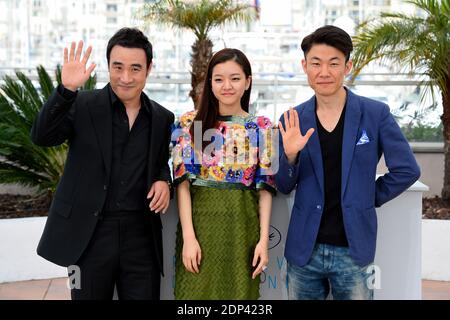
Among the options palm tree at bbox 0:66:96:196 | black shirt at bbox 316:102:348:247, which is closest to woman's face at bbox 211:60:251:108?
black shirt at bbox 316:102:348:247

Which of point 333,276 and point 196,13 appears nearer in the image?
point 333,276

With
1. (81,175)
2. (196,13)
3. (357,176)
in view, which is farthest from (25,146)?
(357,176)

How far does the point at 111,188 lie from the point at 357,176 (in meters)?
0.92

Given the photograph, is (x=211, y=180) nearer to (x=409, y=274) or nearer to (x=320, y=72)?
(x=320, y=72)

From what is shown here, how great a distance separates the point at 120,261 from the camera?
2221mm

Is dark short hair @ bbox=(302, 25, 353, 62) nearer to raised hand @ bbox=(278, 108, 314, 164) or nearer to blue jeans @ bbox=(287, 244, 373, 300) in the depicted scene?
raised hand @ bbox=(278, 108, 314, 164)

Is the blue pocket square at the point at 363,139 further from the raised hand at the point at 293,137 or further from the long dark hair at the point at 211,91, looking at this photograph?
the long dark hair at the point at 211,91

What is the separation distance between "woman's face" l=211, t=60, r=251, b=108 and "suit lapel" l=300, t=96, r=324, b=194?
10.5 inches

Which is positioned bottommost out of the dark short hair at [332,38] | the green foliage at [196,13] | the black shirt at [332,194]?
the black shirt at [332,194]

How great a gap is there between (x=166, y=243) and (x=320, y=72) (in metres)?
1.00

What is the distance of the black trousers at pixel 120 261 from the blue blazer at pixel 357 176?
0.56m

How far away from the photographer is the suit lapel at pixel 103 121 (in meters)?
2.19

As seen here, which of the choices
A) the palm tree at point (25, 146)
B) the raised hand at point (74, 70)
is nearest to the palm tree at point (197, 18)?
the palm tree at point (25, 146)

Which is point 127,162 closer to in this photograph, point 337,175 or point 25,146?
point 337,175
